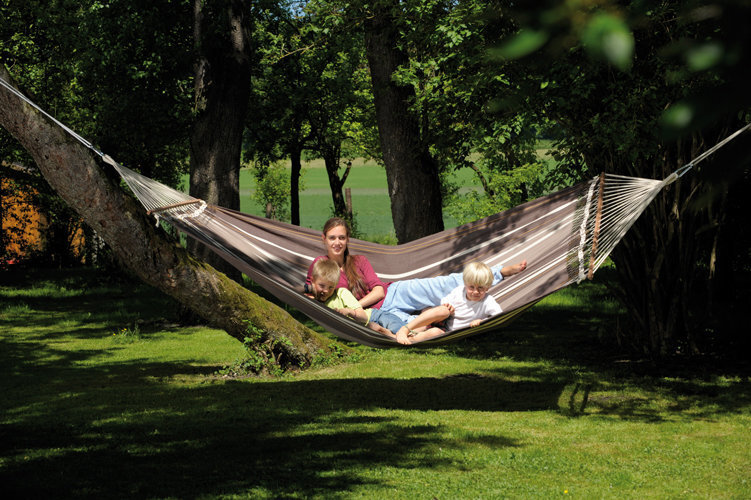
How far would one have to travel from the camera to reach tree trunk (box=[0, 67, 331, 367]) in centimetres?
429

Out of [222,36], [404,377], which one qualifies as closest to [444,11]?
[222,36]

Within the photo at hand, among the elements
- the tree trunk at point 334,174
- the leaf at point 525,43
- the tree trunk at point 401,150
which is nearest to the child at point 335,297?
the tree trunk at point 401,150

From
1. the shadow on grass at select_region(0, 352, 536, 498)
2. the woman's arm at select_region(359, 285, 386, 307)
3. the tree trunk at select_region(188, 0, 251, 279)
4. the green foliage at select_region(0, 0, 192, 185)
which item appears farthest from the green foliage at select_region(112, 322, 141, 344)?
the woman's arm at select_region(359, 285, 386, 307)

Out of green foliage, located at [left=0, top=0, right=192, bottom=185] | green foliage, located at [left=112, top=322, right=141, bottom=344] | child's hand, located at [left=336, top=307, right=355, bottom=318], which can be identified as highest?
green foliage, located at [left=0, top=0, right=192, bottom=185]

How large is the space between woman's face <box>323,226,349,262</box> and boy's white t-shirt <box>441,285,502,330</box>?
69 centimetres

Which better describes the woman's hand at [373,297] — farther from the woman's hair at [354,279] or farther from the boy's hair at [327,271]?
the boy's hair at [327,271]

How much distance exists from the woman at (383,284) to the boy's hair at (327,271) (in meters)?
0.13

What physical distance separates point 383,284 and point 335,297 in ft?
1.12

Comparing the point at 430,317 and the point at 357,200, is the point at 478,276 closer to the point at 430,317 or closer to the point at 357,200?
the point at 430,317

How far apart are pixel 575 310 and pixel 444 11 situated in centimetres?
411

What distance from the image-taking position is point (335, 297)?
15.1 ft

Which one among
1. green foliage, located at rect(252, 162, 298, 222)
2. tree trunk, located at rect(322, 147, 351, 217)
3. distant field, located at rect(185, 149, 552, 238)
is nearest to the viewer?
tree trunk, located at rect(322, 147, 351, 217)

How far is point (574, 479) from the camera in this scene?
3262 mm

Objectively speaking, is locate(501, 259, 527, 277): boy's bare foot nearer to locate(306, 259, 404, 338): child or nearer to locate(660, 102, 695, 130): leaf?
locate(306, 259, 404, 338): child
